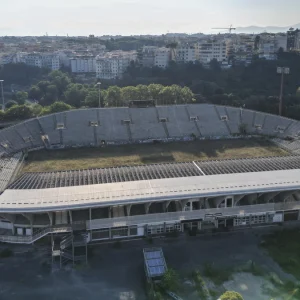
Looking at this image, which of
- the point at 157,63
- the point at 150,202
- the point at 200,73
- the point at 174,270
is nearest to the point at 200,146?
the point at 150,202

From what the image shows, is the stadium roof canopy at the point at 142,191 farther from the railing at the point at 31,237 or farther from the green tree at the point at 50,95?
the green tree at the point at 50,95

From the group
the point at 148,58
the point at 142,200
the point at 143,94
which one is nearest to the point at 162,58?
the point at 148,58

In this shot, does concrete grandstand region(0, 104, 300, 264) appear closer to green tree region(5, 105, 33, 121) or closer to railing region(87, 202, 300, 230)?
railing region(87, 202, 300, 230)

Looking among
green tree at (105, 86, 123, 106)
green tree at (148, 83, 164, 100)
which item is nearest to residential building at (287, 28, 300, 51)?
green tree at (148, 83, 164, 100)

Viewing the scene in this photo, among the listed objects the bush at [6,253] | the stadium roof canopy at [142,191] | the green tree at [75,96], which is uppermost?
the green tree at [75,96]

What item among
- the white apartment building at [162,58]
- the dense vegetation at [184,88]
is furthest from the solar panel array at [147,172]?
the white apartment building at [162,58]
